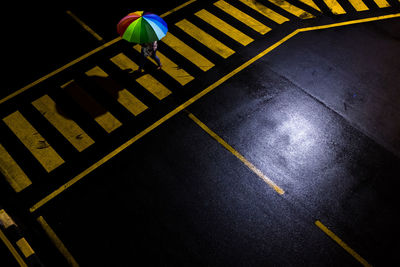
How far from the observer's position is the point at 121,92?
30.4ft

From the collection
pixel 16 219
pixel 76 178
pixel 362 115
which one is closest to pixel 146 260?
pixel 76 178

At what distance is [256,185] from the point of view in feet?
25.1

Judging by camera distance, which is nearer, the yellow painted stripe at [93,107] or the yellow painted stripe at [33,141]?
the yellow painted stripe at [33,141]

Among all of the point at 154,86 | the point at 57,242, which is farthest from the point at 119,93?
the point at 57,242

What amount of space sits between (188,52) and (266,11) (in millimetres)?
4029

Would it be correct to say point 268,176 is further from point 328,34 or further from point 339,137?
point 328,34

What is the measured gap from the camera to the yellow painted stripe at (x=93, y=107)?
8578 millimetres

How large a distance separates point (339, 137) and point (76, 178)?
7.20m

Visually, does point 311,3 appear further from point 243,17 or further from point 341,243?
point 341,243

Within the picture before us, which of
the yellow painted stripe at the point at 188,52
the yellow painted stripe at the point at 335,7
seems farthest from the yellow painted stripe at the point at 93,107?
the yellow painted stripe at the point at 335,7

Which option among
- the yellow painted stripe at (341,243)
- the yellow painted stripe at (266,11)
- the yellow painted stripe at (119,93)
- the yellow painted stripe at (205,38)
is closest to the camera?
the yellow painted stripe at (341,243)

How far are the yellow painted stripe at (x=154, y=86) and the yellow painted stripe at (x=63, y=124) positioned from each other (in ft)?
7.65

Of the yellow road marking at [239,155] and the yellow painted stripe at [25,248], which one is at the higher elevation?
the yellow road marking at [239,155]

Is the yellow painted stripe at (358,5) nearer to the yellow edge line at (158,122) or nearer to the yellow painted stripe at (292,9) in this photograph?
the yellow painted stripe at (292,9)
